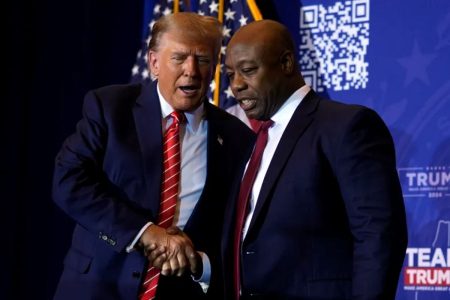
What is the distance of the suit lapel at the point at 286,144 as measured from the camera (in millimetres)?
2619

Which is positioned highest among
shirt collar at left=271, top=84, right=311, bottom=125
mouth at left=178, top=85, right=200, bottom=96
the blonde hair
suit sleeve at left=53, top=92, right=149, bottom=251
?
the blonde hair

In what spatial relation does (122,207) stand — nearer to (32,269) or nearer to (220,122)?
(220,122)

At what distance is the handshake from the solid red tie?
14 centimetres

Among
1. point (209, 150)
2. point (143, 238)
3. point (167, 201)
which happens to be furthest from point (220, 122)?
point (143, 238)

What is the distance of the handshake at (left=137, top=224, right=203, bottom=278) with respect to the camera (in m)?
2.66

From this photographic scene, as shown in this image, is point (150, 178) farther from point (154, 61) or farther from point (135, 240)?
point (154, 61)

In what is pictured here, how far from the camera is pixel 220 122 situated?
10.5 feet

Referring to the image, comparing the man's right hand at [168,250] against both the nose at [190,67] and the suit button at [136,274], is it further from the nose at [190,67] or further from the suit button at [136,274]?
the nose at [190,67]

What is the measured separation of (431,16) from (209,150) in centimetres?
202

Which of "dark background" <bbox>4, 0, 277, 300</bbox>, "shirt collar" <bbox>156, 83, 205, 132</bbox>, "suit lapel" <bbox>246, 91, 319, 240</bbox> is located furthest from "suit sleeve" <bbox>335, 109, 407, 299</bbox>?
"dark background" <bbox>4, 0, 277, 300</bbox>

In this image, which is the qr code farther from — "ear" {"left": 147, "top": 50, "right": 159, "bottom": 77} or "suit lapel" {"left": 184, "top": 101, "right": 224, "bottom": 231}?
"ear" {"left": 147, "top": 50, "right": 159, "bottom": 77}

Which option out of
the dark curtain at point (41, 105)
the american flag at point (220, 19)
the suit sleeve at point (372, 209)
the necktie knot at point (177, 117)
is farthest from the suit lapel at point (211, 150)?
the dark curtain at point (41, 105)

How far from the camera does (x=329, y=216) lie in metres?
2.56

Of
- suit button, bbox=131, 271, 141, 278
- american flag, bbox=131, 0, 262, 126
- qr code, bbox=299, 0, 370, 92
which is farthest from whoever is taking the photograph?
american flag, bbox=131, 0, 262, 126
